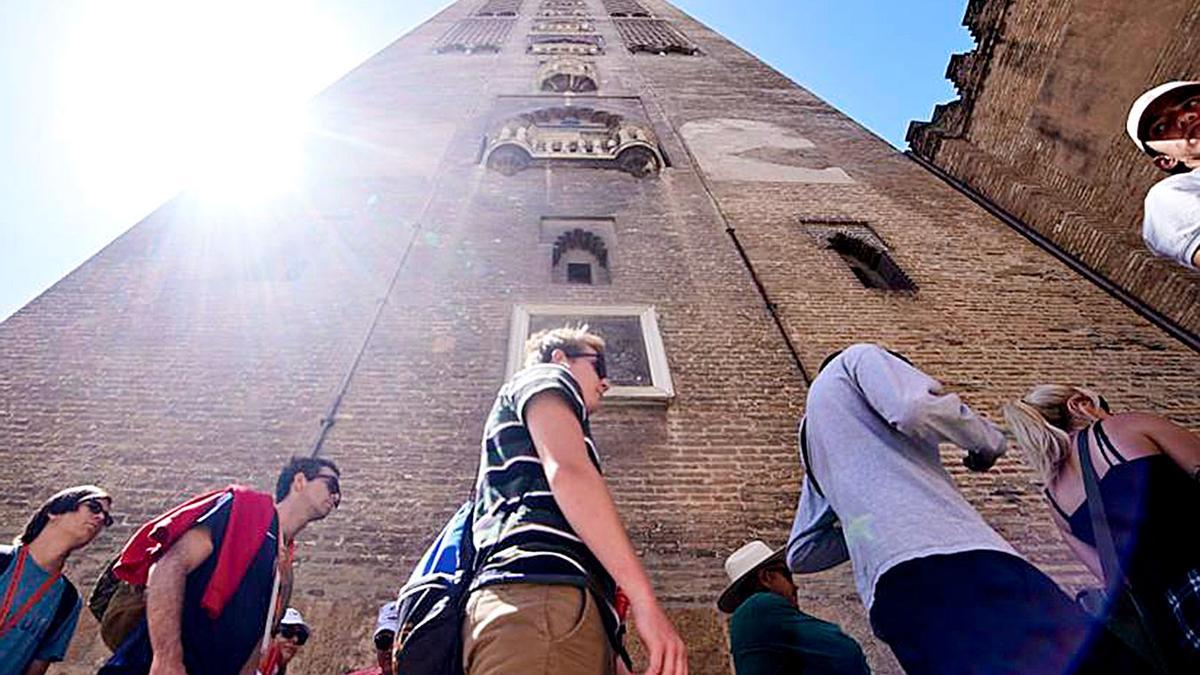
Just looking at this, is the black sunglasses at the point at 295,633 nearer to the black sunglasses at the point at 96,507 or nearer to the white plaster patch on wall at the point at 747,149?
the black sunglasses at the point at 96,507

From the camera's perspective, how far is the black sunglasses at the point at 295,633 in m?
2.99

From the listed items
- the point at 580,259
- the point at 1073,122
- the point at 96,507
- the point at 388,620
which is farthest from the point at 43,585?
the point at 1073,122

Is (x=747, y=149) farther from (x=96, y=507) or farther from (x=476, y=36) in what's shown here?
(x=476, y=36)

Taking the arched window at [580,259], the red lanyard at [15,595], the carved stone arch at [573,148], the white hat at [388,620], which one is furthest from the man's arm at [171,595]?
the carved stone arch at [573,148]

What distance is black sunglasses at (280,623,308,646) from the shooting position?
2986 millimetres

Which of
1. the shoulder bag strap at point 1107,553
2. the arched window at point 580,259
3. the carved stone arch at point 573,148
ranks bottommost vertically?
the arched window at point 580,259

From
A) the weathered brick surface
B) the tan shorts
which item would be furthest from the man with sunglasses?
the weathered brick surface

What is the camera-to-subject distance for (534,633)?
1.50 m

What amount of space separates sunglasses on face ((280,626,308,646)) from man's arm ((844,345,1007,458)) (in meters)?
2.38

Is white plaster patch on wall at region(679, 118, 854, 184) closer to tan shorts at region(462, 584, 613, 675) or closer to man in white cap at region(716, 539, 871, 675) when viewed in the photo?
man in white cap at region(716, 539, 871, 675)

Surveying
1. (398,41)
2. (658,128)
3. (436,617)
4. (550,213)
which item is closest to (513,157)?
(550,213)

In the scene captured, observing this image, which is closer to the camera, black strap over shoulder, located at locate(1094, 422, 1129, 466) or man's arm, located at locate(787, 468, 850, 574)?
black strap over shoulder, located at locate(1094, 422, 1129, 466)

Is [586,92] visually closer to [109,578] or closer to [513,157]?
[513,157]

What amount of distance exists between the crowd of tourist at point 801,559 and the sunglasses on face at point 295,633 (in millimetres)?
388
